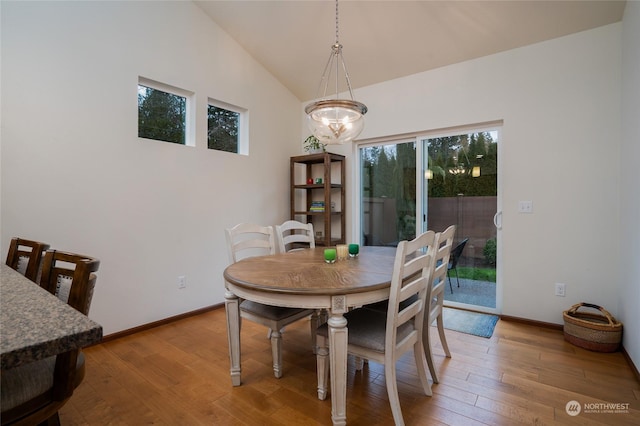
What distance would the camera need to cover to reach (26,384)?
2.94 feet

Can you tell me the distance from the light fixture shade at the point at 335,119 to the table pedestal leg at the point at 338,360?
4.29 ft

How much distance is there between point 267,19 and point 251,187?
1.77 metres

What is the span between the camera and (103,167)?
8.45ft

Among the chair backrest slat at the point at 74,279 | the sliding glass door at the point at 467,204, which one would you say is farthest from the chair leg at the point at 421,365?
the sliding glass door at the point at 467,204

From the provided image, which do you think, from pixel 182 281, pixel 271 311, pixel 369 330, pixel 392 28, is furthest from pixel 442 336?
pixel 392 28

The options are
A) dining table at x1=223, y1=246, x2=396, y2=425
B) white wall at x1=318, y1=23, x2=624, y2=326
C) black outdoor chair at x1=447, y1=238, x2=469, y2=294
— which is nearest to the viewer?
dining table at x1=223, y1=246, x2=396, y2=425

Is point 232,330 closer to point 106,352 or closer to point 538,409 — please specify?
A: point 106,352

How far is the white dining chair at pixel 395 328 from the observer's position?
1.49m

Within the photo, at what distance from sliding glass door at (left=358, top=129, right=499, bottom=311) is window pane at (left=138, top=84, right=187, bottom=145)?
2.22 m

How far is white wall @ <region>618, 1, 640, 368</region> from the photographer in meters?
2.08

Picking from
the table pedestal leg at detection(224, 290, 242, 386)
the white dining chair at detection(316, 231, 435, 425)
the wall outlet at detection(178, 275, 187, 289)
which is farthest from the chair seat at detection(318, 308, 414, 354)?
the wall outlet at detection(178, 275, 187, 289)

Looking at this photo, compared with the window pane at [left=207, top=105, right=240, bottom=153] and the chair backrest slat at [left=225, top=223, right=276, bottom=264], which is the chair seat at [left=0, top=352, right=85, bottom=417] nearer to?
the chair backrest slat at [left=225, top=223, right=276, bottom=264]

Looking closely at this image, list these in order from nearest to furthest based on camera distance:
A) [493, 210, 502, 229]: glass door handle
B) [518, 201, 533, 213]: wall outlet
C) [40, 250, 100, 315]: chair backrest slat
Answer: [40, 250, 100, 315]: chair backrest slat
[518, 201, 533, 213]: wall outlet
[493, 210, 502, 229]: glass door handle

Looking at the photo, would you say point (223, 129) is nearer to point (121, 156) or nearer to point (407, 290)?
point (121, 156)
